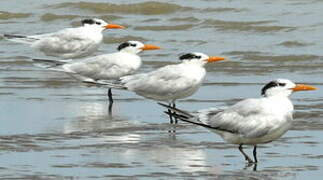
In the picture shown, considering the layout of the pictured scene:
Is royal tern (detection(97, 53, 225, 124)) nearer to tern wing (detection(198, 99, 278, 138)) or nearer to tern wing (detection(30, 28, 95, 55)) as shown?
tern wing (detection(198, 99, 278, 138))

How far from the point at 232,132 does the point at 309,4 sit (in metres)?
11.8

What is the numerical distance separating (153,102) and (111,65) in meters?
0.76

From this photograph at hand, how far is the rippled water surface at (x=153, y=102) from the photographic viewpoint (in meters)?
7.70

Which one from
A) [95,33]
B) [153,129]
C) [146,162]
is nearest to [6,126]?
[153,129]

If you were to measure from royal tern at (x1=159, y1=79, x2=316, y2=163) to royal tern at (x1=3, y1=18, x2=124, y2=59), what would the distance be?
616 centimetres

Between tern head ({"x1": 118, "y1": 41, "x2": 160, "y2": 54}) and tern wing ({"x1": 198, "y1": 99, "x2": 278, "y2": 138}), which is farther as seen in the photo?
tern head ({"x1": 118, "y1": 41, "x2": 160, "y2": 54})

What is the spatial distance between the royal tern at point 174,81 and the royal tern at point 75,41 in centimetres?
382

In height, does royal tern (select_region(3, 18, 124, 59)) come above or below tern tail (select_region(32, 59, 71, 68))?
above

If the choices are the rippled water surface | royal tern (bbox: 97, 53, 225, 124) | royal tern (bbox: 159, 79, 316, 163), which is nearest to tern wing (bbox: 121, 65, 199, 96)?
royal tern (bbox: 97, 53, 225, 124)

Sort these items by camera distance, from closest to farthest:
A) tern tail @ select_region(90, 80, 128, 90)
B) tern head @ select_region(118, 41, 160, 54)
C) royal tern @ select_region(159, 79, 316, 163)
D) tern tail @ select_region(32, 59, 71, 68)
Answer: royal tern @ select_region(159, 79, 316, 163), tern tail @ select_region(90, 80, 128, 90), tern head @ select_region(118, 41, 160, 54), tern tail @ select_region(32, 59, 71, 68)

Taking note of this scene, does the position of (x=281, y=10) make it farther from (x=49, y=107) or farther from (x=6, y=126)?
(x=6, y=126)

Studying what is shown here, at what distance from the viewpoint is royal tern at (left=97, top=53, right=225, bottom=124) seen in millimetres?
9945

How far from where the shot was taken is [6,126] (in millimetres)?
9438

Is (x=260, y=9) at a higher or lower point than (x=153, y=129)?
higher
